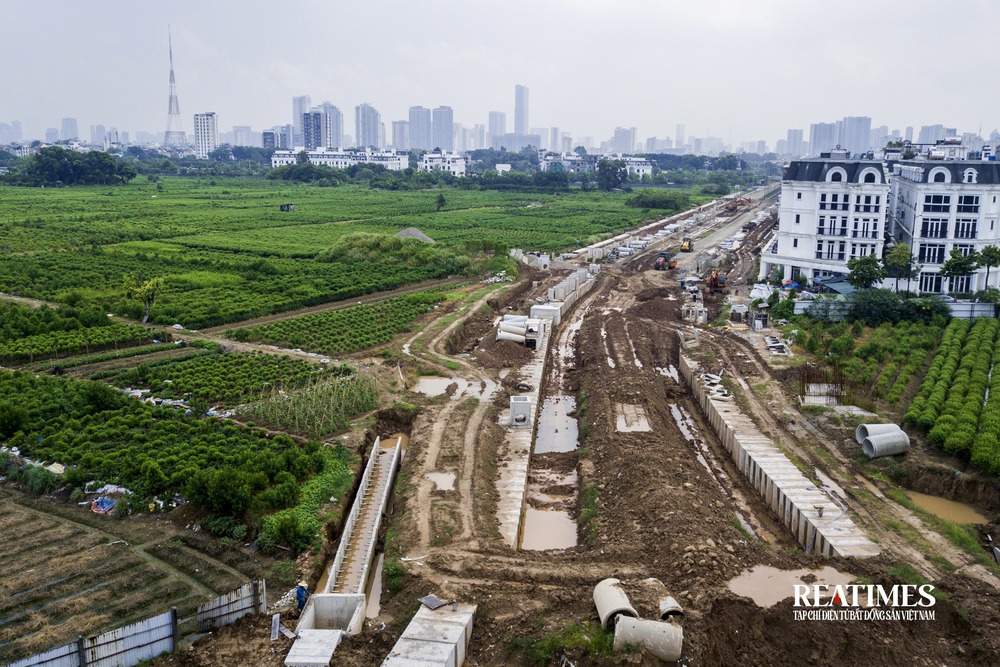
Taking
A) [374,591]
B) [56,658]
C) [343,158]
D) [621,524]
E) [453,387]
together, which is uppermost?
[343,158]

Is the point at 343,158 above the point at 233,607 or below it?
above

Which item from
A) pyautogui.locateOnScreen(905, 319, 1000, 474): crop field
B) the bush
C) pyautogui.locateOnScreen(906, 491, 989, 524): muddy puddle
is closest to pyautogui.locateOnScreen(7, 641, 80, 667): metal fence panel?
the bush

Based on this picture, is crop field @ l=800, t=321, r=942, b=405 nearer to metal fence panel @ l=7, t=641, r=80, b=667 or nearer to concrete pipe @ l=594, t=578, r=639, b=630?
concrete pipe @ l=594, t=578, r=639, b=630

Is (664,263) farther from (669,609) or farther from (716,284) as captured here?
(669,609)

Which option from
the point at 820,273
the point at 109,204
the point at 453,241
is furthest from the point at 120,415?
the point at 109,204

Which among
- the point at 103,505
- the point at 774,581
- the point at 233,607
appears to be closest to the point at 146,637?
the point at 233,607

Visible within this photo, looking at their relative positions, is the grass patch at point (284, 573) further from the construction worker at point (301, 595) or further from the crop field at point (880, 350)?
the crop field at point (880, 350)
